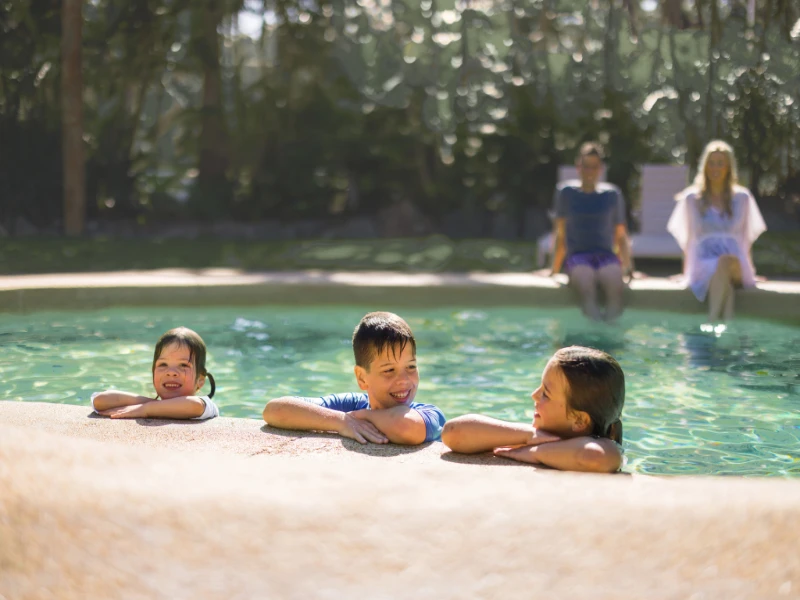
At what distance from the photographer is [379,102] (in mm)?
13719

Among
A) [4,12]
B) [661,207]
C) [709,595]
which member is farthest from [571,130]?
[709,595]

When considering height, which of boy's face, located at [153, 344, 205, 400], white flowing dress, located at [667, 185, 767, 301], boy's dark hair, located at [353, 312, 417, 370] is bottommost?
boy's face, located at [153, 344, 205, 400]

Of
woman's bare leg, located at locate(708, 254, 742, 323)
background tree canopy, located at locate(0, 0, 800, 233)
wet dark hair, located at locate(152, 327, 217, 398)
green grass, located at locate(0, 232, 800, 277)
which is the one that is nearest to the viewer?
wet dark hair, located at locate(152, 327, 217, 398)

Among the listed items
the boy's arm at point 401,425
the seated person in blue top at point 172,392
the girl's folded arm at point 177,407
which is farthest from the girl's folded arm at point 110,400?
the boy's arm at point 401,425

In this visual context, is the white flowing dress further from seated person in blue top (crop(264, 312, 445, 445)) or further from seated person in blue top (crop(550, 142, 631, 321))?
seated person in blue top (crop(264, 312, 445, 445))

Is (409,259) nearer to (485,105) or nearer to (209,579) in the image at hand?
(485,105)

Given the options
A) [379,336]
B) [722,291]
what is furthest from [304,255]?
[379,336]

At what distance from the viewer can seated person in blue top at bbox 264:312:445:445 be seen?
10.7 feet

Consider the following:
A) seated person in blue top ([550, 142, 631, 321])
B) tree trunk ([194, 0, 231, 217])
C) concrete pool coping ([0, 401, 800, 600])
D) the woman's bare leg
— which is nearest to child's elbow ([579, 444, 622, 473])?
concrete pool coping ([0, 401, 800, 600])

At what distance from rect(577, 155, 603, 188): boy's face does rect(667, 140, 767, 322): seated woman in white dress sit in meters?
0.66

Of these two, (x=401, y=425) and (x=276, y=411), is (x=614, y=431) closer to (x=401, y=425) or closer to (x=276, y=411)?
(x=401, y=425)

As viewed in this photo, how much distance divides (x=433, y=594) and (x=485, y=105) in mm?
12195

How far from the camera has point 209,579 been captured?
2021 millimetres

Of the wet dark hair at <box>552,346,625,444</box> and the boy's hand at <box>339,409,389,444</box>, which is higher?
the wet dark hair at <box>552,346,625,444</box>
